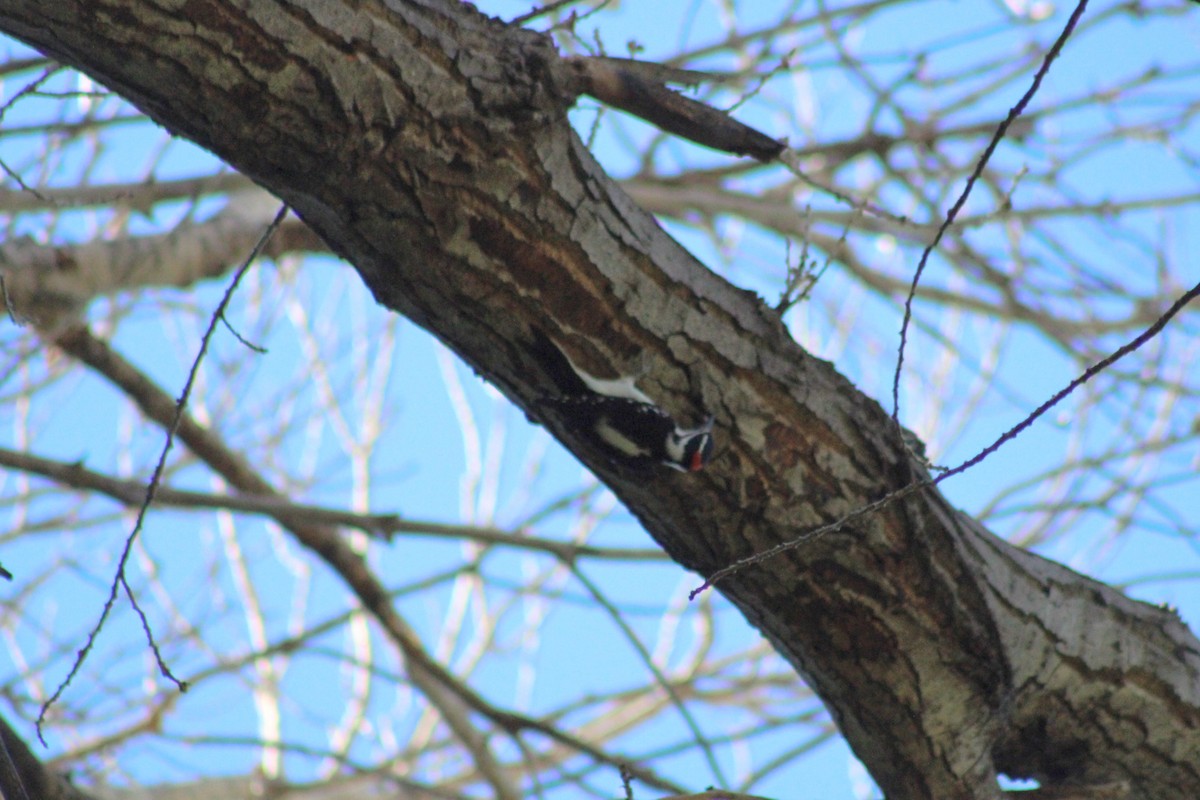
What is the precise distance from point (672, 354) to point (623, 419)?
0.19 metres

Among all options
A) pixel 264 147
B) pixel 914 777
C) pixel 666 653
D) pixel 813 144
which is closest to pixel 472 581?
pixel 666 653

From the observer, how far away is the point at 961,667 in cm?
273

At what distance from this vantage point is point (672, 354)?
254 centimetres

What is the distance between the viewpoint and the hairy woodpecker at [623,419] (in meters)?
2.45

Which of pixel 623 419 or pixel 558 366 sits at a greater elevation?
pixel 558 366

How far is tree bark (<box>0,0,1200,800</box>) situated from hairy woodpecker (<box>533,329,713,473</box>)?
4 cm

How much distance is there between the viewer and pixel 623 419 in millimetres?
2459

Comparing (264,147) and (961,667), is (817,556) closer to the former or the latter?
(961,667)

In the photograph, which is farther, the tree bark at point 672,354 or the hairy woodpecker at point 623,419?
the hairy woodpecker at point 623,419

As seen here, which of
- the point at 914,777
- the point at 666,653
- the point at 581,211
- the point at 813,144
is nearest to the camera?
the point at 581,211

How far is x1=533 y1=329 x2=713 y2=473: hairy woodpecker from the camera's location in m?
2.45

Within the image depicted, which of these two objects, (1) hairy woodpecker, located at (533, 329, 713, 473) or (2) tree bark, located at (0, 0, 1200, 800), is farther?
(1) hairy woodpecker, located at (533, 329, 713, 473)

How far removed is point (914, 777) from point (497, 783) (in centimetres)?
224

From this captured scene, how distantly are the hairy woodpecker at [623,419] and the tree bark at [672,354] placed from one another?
1.5 inches
